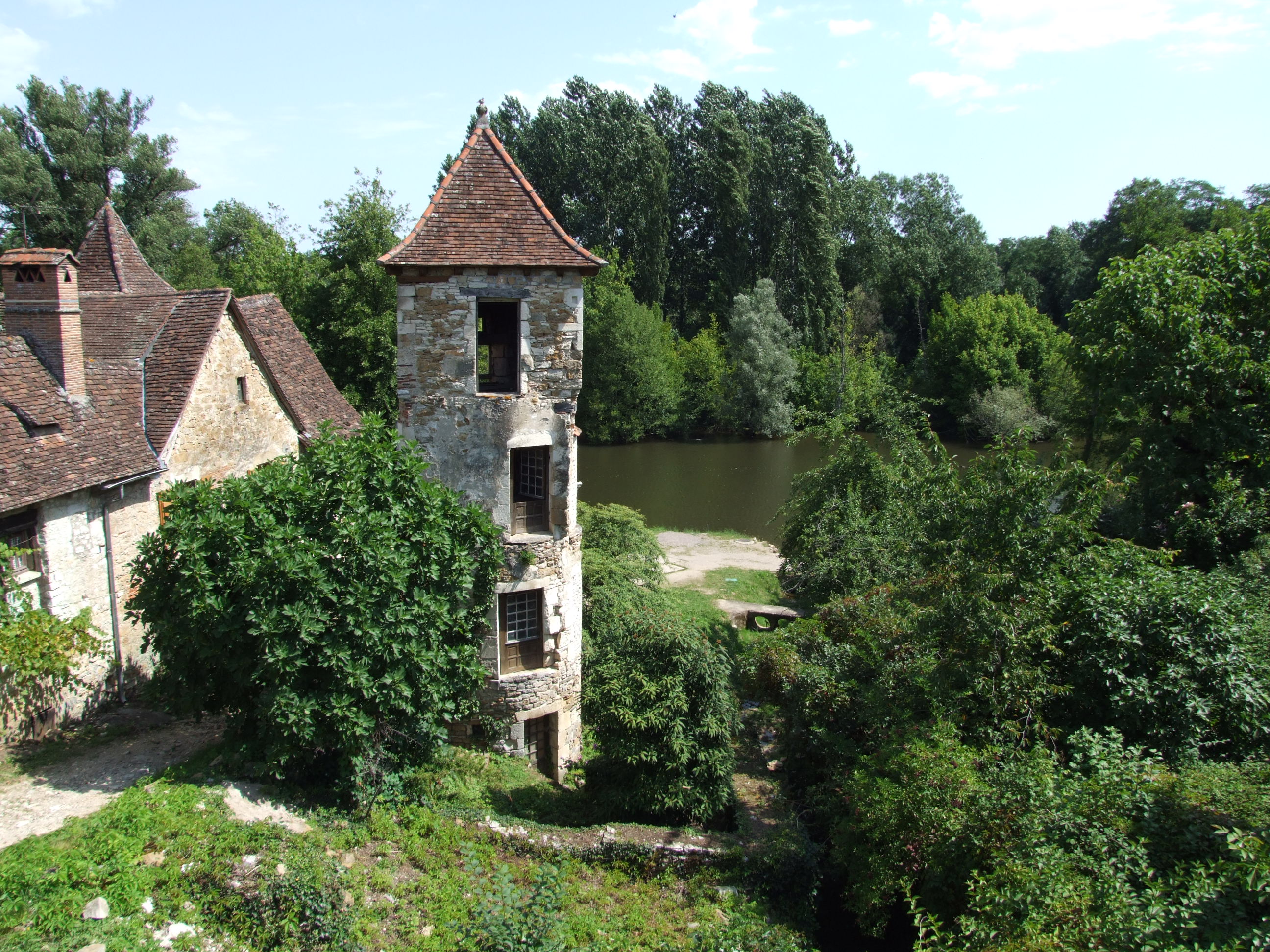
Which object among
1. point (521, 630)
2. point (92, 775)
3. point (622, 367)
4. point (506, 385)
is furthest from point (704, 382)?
point (92, 775)

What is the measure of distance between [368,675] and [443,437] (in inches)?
147

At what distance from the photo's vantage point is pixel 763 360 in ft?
154

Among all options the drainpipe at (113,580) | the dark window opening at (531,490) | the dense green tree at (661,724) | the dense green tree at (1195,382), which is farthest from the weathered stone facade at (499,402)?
the dense green tree at (1195,382)

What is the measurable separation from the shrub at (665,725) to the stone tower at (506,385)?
1.82 meters

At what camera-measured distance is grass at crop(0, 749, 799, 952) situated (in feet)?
27.0

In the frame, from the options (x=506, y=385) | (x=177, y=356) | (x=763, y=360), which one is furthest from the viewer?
(x=763, y=360)

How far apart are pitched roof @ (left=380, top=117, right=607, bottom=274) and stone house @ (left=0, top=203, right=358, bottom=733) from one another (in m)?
5.68

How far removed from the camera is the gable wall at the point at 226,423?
15.1m

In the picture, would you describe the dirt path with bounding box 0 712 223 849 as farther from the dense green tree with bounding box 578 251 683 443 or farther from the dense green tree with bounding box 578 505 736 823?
the dense green tree with bounding box 578 251 683 443

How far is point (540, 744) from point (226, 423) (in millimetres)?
8735

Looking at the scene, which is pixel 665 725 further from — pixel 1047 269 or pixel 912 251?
pixel 1047 269

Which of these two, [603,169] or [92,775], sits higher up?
[603,169]

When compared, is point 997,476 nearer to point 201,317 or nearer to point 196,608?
point 196,608

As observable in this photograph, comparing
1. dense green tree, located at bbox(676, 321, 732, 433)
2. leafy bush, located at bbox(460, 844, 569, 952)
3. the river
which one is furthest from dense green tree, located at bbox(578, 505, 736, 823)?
dense green tree, located at bbox(676, 321, 732, 433)
